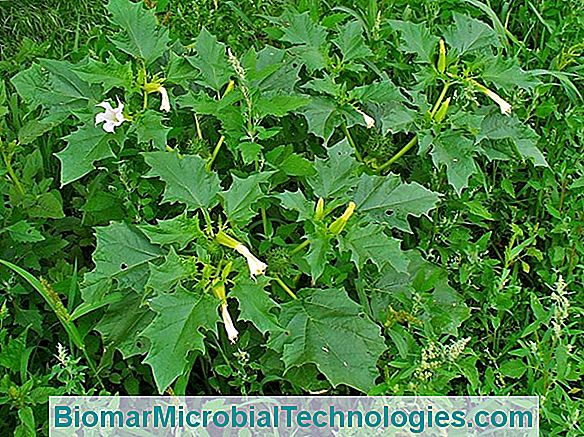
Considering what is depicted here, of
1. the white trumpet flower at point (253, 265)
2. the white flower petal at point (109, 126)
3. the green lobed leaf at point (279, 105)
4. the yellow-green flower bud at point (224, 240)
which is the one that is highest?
the green lobed leaf at point (279, 105)

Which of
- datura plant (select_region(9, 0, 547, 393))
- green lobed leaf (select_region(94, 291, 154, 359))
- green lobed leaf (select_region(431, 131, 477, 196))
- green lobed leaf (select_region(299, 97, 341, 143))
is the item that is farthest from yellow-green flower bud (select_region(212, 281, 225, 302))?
green lobed leaf (select_region(431, 131, 477, 196))

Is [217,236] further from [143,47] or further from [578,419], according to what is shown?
[578,419]

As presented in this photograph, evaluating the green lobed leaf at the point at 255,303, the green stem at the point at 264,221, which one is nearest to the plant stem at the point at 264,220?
the green stem at the point at 264,221

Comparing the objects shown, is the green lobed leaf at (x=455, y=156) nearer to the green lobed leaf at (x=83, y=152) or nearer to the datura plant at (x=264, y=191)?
the datura plant at (x=264, y=191)

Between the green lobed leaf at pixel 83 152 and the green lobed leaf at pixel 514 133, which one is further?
the green lobed leaf at pixel 514 133

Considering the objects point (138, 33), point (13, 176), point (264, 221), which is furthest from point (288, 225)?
point (13, 176)

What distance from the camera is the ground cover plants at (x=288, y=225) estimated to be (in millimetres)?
2070

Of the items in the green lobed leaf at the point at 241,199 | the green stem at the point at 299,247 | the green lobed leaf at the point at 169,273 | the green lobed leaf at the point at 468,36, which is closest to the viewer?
the green lobed leaf at the point at 169,273

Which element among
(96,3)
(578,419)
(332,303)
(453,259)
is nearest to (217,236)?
(332,303)

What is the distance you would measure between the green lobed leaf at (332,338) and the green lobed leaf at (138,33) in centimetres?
79

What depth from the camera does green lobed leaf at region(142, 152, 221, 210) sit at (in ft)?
6.89

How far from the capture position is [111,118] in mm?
2254

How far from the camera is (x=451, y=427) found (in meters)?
2.16

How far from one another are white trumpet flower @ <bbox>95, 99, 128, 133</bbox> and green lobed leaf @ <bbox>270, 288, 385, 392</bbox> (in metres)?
0.63
